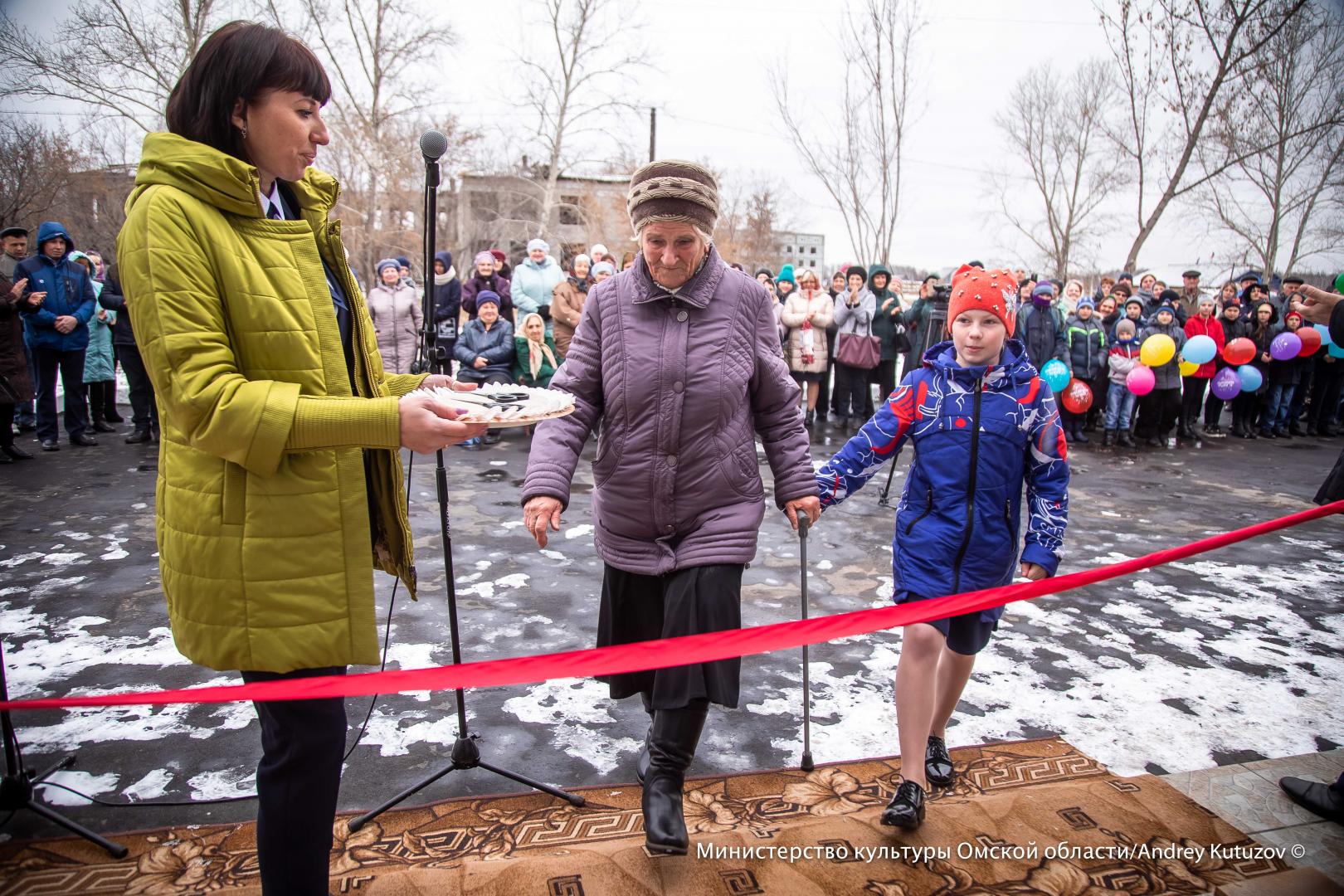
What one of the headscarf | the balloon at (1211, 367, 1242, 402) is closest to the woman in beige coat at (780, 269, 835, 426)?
the headscarf

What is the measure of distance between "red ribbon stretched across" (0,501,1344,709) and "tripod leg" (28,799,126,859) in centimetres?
67

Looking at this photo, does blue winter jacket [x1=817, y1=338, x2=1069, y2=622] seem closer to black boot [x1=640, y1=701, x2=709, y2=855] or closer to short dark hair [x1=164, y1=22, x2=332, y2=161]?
black boot [x1=640, y1=701, x2=709, y2=855]

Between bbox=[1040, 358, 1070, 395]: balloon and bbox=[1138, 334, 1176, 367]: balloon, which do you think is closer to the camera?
bbox=[1040, 358, 1070, 395]: balloon

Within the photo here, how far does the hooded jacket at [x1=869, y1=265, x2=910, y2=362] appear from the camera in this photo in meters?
11.7

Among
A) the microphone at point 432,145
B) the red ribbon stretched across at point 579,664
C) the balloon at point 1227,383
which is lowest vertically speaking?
the red ribbon stretched across at point 579,664

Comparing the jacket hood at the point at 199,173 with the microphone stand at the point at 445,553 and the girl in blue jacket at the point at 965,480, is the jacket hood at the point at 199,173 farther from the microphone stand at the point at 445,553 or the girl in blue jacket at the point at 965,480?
the girl in blue jacket at the point at 965,480

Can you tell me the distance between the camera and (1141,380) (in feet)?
36.8

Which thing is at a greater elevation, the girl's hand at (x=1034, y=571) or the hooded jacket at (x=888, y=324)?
the hooded jacket at (x=888, y=324)

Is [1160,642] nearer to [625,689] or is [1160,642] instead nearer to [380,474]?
[625,689]

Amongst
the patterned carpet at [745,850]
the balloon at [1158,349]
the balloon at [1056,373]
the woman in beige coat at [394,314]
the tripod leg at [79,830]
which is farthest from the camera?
the balloon at [1158,349]

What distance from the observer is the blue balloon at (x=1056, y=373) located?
419 inches

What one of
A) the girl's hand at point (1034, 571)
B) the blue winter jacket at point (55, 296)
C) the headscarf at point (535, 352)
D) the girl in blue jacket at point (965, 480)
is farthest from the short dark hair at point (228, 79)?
the blue winter jacket at point (55, 296)

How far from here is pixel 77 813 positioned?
9.15ft

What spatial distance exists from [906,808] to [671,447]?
1472 millimetres
